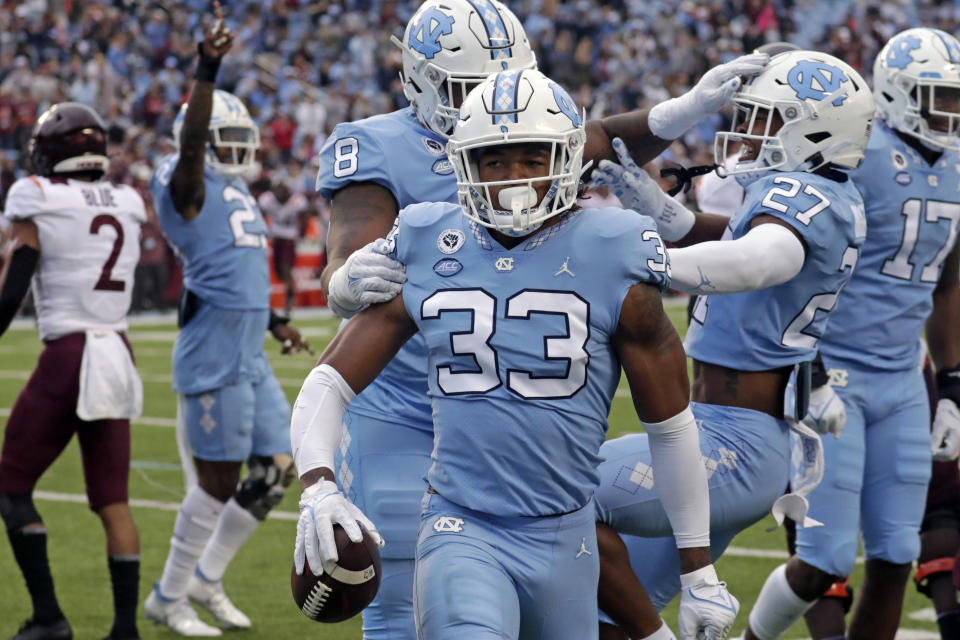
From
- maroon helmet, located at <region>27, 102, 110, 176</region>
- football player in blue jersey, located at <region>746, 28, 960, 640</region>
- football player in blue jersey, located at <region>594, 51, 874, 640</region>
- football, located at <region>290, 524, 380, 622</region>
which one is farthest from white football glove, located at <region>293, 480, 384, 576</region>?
maroon helmet, located at <region>27, 102, 110, 176</region>

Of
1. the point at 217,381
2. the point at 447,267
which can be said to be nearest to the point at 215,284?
the point at 217,381

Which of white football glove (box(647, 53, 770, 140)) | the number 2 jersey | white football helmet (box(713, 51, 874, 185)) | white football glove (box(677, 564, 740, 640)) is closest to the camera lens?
white football glove (box(677, 564, 740, 640))

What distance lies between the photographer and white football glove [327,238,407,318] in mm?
2883

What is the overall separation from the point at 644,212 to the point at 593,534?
1273mm

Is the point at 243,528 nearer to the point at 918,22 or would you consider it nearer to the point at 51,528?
the point at 51,528

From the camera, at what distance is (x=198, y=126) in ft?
17.1

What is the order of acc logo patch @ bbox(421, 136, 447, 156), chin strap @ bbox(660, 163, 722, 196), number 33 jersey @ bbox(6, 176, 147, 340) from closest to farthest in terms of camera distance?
1. acc logo patch @ bbox(421, 136, 447, 156)
2. chin strap @ bbox(660, 163, 722, 196)
3. number 33 jersey @ bbox(6, 176, 147, 340)

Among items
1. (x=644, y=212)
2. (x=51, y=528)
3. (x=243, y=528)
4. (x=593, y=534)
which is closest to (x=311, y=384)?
(x=593, y=534)

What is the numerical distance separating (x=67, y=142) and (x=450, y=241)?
8.97 ft

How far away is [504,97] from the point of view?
2902mm

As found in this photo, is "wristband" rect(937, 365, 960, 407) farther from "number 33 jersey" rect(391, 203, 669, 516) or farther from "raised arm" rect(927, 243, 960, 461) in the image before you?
"number 33 jersey" rect(391, 203, 669, 516)

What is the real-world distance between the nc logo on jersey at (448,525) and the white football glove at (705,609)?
20.6 inches

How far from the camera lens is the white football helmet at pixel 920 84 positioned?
14.7ft

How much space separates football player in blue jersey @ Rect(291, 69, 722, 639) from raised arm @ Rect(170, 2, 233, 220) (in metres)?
2.33
